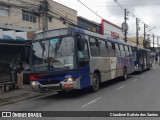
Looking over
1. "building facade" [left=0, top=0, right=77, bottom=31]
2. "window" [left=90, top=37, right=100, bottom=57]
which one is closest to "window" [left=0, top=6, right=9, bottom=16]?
"building facade" [left=0, top=0, right=77, bottom=31]

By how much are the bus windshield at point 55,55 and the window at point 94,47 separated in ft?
7.38

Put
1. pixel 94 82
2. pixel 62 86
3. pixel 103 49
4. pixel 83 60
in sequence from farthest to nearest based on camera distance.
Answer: pixel 103 49 < pixel 94 82 < pixel 83 60 < pixel 62 86

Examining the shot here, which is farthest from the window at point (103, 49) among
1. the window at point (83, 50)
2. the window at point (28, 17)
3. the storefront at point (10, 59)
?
the window at point (28, 17)

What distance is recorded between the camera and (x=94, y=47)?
16.8 metres

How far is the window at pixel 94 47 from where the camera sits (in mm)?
16391

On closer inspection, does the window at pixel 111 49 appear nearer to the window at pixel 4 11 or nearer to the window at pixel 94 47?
the window at pixel 94 47

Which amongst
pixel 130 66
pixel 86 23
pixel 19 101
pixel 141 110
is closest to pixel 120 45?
pixel 130 66

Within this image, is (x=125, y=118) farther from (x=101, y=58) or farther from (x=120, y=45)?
(x=120, y=45)

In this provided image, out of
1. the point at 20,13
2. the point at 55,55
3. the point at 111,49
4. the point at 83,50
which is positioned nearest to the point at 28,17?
the point at 20,13

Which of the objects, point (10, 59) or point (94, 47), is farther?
point (10, 59)

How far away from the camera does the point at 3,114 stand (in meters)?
10.8

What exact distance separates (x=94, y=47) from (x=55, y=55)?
3.17 metres

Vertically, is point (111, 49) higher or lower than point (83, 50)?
higher

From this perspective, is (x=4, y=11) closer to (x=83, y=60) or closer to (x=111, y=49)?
(x=111, y=49)
